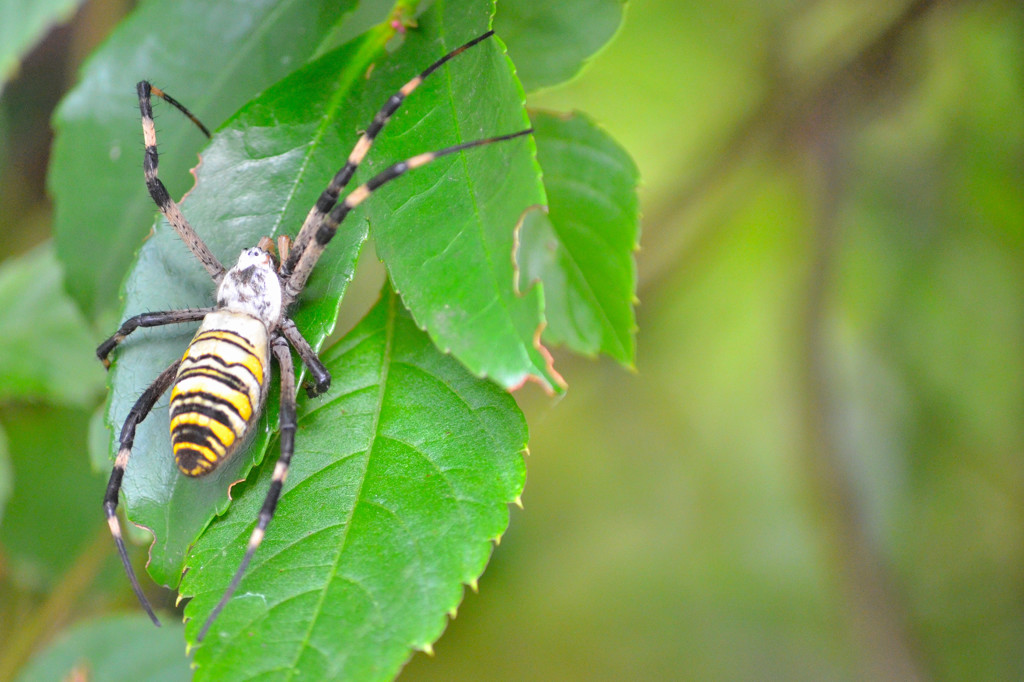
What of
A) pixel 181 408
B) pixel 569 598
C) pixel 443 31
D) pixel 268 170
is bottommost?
pixel 569 598

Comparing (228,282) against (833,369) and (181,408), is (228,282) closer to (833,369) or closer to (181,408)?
(181,408)

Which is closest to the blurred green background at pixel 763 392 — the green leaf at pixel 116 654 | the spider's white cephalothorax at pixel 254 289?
the green leaf at pixel 116 654

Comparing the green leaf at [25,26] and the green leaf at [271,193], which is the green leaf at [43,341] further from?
the green leaf at [25,26]

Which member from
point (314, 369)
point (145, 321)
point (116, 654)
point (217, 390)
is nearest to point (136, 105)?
point (145, 321)

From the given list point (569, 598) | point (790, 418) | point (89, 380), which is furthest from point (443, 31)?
point (569, 598)

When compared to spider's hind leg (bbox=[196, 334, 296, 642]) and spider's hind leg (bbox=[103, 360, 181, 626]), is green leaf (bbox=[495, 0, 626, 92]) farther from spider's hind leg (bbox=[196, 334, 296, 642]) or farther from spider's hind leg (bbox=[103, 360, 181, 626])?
spider's hind leg (bbox=[103, 360, 181, 626])

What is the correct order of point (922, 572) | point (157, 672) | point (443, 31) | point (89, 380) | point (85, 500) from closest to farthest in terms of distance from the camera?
point (443, 31) < point (157, 672) < point (89, 380) < point (85, 500) < point (922, 572)

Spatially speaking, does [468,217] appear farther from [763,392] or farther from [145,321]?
[763,392]
